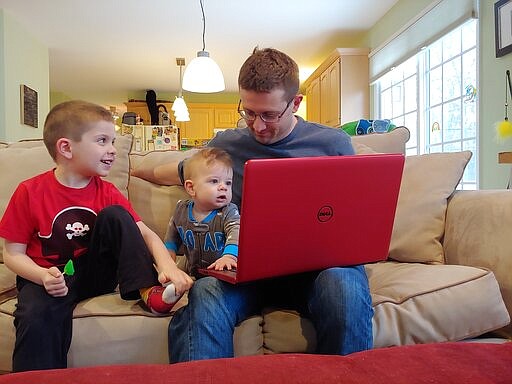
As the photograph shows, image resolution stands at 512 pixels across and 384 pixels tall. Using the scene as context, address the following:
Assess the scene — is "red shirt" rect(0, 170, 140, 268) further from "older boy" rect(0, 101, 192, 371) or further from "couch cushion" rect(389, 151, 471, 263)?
"couch cushion" rect(389, 151, 471, 263)

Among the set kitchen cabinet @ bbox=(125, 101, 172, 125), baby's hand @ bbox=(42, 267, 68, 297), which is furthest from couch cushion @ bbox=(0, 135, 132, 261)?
kitchen cabinet @ bbox=(125, 101, 172, 125)

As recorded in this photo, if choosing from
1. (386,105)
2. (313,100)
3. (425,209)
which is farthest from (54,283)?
(313,100)

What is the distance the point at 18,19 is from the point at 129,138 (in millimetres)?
3703

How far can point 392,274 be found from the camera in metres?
1.38

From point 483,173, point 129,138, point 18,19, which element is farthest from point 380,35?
point 129,138

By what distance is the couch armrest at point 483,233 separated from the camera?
52.6 inches

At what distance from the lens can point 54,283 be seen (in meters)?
1.13

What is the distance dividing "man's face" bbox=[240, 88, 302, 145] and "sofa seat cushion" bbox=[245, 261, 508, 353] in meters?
0.49

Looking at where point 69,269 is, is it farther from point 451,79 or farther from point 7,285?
point 451,79

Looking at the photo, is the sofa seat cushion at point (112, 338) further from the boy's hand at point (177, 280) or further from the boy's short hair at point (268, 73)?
the boy's short hair at point (268, 73)

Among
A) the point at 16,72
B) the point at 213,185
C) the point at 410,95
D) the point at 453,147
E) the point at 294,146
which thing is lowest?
the point at 213,185

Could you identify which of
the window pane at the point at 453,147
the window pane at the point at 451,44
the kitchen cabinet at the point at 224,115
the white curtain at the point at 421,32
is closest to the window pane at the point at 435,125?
the window pane at the point at 453,147

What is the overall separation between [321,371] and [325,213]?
1.49ft

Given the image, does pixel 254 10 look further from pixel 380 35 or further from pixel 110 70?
pixel 110 70
